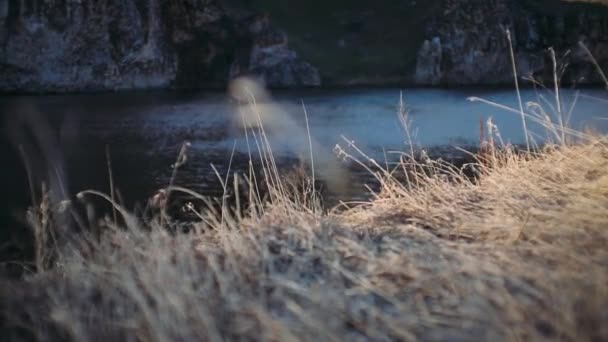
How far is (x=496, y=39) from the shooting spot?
190ft

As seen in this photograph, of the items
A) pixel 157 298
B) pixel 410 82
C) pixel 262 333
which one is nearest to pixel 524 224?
pixel 262 333

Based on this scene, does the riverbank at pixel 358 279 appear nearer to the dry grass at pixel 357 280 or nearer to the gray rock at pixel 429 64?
the dry grass at pixel 357 280

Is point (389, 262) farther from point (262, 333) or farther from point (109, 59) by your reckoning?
point (109, 59)

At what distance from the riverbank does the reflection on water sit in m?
11.5

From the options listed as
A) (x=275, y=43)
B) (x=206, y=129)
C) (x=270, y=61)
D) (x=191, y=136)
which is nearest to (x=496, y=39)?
(x=275, y=43)

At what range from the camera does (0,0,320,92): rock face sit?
50469 millimetres

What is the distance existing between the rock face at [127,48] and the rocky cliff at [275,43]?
0.28 ft

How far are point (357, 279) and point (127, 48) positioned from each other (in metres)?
54.0

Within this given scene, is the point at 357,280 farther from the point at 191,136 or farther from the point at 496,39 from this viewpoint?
the point at 496,39

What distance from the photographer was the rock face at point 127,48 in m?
50.5

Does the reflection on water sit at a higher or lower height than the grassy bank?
lower

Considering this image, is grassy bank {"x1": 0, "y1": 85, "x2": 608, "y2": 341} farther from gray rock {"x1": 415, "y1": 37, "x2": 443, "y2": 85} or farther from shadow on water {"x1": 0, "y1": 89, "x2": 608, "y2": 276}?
gray rock {"x1": 415, "y1": 37, "x2": 443, "y2": 85}

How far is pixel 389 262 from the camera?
9.55 feet

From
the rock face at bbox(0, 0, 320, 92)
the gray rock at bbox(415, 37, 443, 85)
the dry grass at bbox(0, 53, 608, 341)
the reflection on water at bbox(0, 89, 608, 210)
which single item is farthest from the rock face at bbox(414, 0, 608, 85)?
the dry grass at bbox(0, 53, 608, 341)
